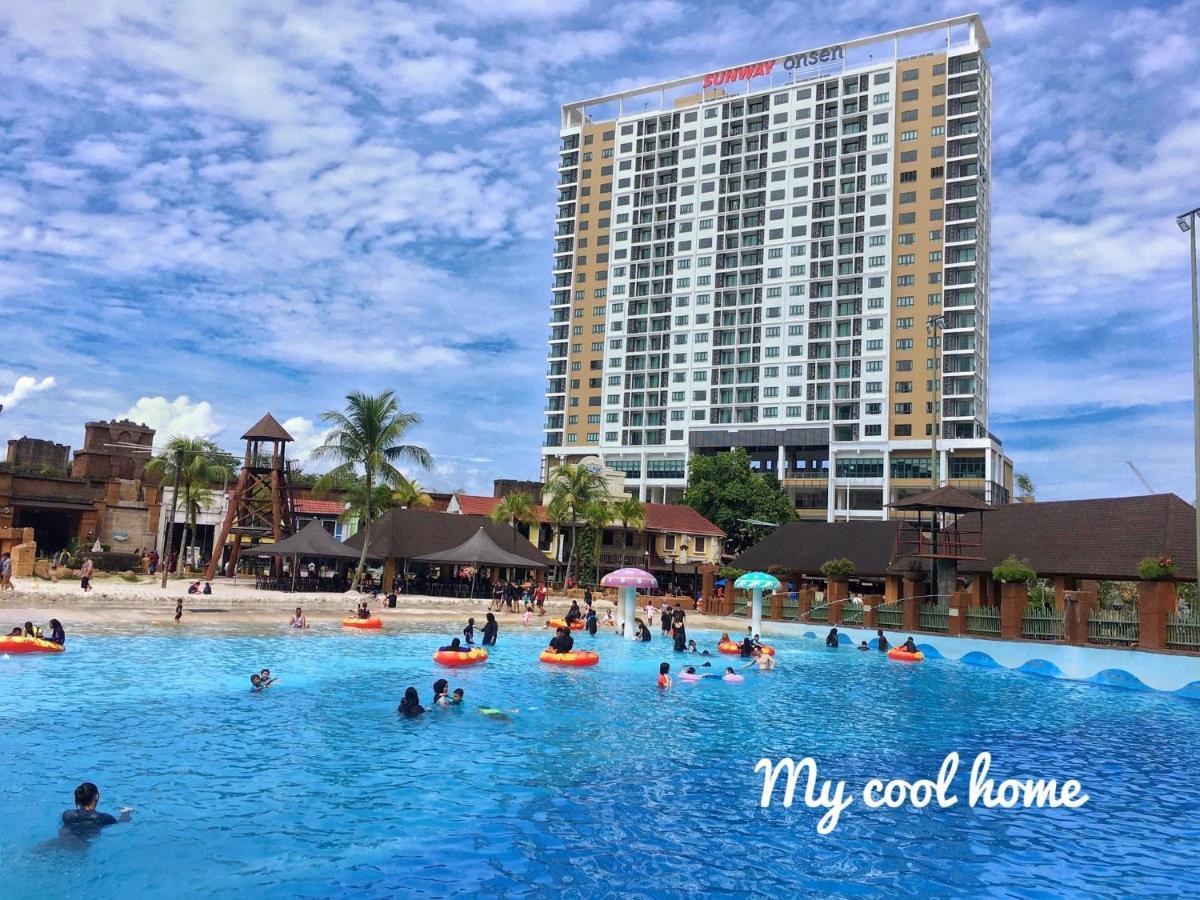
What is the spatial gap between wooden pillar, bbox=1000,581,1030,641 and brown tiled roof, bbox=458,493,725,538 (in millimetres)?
37276

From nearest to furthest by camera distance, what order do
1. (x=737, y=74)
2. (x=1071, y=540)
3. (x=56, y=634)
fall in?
(x=56, y=634) → (x=1071, y=540) → (x=737, y=74)

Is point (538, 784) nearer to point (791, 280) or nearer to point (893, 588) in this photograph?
point (893, 588)

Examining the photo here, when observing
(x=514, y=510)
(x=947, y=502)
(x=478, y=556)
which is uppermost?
Answer: (x=514, y=510)

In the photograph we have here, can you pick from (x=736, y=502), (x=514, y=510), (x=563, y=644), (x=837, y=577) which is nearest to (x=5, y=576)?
(x=563, y=644)

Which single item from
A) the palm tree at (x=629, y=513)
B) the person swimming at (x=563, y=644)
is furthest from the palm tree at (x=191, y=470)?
the person swimming at (x=563, y=644)

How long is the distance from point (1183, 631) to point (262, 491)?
45391 mm

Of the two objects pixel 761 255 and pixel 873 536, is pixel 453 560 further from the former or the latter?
pixel 761 255

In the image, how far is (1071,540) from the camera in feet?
125

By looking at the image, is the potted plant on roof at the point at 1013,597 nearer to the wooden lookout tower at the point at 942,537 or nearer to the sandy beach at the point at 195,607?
the wooden lookout tower at the point at 942,537

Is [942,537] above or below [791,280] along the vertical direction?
below

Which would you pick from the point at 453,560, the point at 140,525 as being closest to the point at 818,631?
the point at 453,560

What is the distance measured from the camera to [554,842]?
1156 centimetres

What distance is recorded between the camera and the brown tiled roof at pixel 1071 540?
1339 inches

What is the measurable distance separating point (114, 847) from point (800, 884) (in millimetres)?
8077
